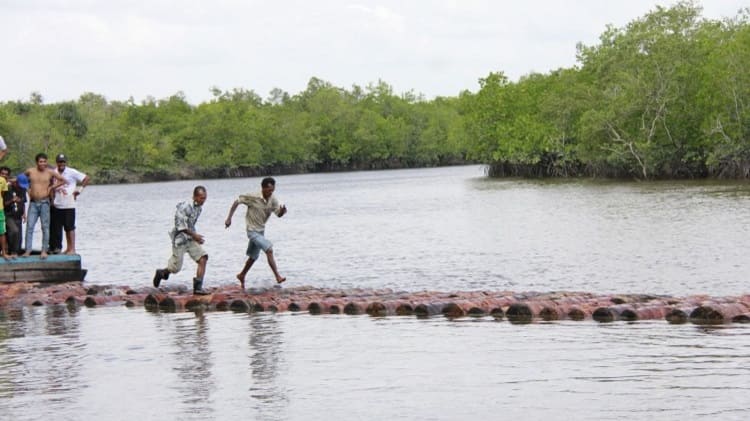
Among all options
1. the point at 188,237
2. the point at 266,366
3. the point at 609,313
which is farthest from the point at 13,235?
the point at 609,313

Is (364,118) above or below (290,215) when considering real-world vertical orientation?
above

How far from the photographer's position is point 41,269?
2038cm

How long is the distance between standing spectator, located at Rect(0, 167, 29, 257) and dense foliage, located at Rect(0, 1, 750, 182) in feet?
164

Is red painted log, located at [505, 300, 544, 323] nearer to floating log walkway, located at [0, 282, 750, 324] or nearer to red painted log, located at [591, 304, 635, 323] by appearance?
floating log walkway, located at [0, 282, 750, 324]

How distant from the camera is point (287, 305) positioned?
1549cm

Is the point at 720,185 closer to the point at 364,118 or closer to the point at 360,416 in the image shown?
the point at 360,416

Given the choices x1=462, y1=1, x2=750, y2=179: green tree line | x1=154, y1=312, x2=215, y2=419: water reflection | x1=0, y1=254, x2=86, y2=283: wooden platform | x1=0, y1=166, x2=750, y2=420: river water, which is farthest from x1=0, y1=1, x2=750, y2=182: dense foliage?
x1=154, y1=312, x2=215, y2=419: water reflection

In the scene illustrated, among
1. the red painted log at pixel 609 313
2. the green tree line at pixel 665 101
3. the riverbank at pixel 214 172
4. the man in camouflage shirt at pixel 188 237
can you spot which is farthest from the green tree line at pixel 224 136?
the red painted log at pixel 609 313

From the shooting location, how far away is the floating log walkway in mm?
13148

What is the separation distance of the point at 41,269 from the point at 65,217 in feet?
4.30

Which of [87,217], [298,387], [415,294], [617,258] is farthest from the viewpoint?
[87,217]

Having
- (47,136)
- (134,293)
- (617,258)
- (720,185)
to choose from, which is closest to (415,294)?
(134,293)

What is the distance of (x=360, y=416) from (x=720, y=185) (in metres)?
52.8

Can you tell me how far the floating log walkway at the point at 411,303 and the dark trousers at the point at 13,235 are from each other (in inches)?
72.9
